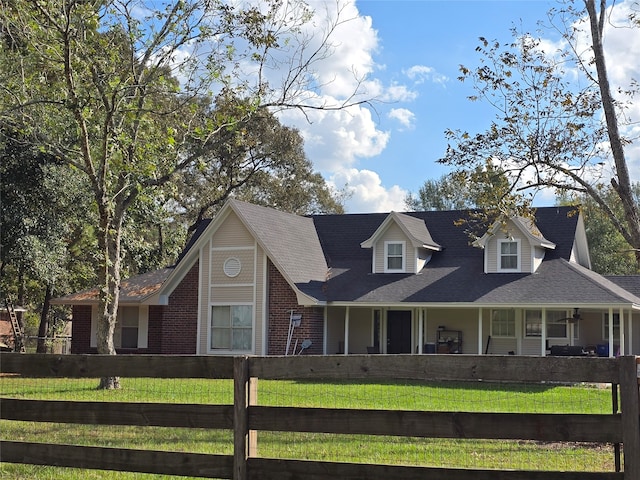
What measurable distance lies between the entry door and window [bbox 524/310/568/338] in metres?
4.19

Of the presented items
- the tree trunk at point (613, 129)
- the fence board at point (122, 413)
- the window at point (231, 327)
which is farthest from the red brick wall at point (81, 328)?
the fence board at point (122, 413)

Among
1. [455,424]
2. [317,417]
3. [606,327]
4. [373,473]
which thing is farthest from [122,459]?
[606,327]

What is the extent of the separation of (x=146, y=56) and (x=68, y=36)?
3.13 m

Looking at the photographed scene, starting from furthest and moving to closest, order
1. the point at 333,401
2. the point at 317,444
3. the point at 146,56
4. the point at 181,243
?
the point at 181,243
the point at 146,56
the point at 333,401
the point at 317,444

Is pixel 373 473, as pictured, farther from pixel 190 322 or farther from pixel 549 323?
pixel 549 323

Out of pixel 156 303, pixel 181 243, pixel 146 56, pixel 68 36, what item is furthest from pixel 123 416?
pixel 181 243

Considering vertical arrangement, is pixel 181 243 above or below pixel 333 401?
above

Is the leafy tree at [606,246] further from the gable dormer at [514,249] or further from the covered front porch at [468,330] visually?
the gable dormer at [514,249]

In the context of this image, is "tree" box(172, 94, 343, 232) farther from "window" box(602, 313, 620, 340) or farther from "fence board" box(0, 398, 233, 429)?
"fence board" box(0, 398, 233, 429)

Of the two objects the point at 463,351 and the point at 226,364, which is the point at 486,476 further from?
the point at 463,351

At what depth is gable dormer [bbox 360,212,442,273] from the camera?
2820 cm

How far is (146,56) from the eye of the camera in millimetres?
17609

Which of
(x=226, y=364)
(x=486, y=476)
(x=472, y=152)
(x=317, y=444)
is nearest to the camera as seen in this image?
(x=486, y=476)

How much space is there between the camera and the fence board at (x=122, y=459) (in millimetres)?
5824
